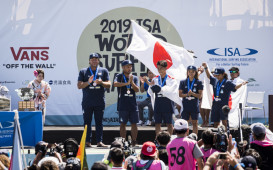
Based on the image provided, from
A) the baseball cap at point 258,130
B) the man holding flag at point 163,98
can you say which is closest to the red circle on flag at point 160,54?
the man holding flag at point 163,98

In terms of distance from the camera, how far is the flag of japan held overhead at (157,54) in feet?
33.0

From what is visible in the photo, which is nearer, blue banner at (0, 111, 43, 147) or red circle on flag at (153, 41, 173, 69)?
blue banner at (0, 111, 43, 147)

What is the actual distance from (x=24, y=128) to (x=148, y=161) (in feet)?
12.9

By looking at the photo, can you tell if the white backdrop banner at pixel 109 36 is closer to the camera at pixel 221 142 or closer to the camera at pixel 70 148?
the camera at pixel 70 148

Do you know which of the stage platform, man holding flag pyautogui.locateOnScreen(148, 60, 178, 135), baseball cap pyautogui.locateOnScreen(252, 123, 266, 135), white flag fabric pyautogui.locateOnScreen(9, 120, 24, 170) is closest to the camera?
white flag fabric pyautogui.locateOnScreen(9, 120, 24, 170)

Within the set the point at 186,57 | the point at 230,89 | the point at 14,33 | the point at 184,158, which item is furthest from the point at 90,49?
the point at 184,158

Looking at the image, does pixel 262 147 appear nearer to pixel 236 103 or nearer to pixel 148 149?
pixel 148 149

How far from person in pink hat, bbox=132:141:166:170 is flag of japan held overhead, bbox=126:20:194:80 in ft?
14.8

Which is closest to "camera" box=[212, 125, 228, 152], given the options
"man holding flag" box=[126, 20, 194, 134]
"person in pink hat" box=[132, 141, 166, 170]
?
"person in pink hat" box=[132, 141, 166, 170]

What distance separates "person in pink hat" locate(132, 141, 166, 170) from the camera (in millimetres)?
5459

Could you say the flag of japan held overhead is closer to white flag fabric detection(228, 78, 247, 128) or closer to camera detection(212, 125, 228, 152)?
white flag fabric detection(228, 78, 247, 128)

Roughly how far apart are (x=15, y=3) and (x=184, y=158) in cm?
839

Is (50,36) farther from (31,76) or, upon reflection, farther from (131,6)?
(131,6)

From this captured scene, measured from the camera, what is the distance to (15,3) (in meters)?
12.9
